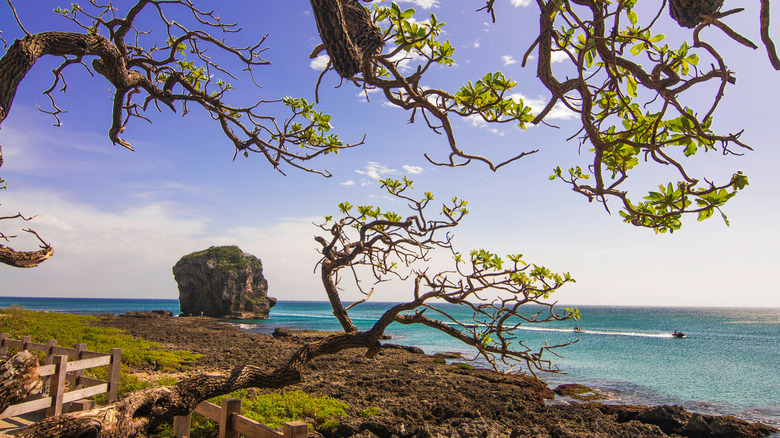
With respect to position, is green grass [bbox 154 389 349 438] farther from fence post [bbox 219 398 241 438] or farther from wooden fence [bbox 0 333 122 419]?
fence post [bbox 219 398 241 438]

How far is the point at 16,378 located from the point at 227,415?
229 cm

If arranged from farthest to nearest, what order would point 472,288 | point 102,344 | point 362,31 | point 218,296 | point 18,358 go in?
point 218,296, point 102,344, point 472,288, point 362,31, point 18,358

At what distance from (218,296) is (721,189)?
210 feet

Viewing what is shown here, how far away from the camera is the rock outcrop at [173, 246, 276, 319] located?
2360 inches

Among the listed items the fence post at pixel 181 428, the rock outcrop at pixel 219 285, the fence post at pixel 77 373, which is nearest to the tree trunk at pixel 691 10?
the fence post at pixel 181 428

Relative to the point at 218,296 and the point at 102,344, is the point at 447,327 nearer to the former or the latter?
the point at 102,344

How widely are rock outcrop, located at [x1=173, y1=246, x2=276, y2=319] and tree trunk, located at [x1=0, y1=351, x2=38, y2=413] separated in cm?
6151

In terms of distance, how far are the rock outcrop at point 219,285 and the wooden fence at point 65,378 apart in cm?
5404

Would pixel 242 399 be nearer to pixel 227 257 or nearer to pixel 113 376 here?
pixel 113 376

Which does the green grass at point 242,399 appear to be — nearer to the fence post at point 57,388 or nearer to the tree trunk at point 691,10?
the fence post at point 57,388

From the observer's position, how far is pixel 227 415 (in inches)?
158

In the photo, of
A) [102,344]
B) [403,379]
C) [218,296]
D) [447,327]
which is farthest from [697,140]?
[218,296]

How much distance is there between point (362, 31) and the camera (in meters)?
2.30

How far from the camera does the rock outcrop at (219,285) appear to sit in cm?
5994
